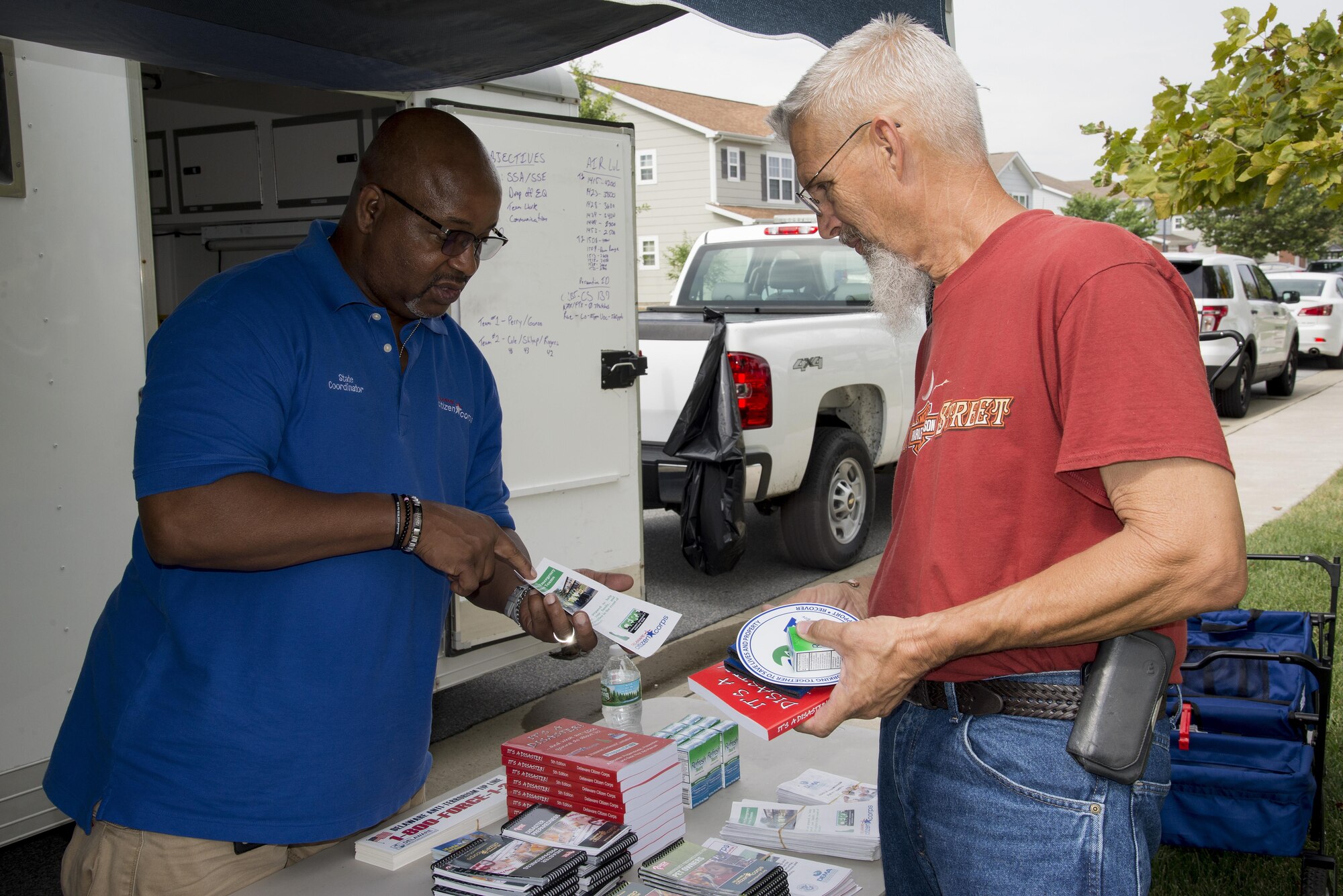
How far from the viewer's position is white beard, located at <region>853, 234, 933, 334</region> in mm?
1823

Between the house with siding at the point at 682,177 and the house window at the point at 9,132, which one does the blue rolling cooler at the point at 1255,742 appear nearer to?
the house window at the point at 9,132

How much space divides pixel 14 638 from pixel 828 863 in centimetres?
274

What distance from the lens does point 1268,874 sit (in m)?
3.59

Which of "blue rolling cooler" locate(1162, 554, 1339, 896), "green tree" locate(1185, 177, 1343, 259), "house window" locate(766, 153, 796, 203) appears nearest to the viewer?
"blue rolling cooler" locate(1162, 554, 1339, 896)

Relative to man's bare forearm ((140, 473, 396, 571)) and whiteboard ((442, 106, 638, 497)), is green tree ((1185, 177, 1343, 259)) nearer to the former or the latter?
whiteboard ((442, 106, 638, 497))

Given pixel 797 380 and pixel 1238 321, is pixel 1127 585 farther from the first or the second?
pixel 1238 321

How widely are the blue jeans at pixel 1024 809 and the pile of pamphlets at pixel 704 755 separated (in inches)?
29.2

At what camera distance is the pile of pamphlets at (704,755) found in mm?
2326

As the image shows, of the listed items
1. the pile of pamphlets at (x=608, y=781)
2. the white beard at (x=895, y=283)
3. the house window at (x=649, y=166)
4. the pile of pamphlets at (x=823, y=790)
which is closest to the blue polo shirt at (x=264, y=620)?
the pile of pamphlets at (x=608, y=781)

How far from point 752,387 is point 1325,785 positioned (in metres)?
3.48

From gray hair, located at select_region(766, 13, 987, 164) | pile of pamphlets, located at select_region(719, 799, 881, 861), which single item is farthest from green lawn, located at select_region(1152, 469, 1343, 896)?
gray hair, located at select_region(766, 13, 987, 164)

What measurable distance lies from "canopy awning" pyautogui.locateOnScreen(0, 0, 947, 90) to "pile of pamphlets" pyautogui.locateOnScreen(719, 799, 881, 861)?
5.09ft

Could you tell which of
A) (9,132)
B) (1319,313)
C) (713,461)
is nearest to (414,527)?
(9,132)

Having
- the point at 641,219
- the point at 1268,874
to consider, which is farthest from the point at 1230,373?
the point at 641,219
